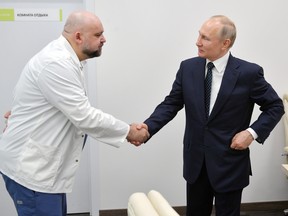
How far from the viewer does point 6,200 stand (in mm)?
3213

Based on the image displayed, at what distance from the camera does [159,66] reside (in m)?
3.07

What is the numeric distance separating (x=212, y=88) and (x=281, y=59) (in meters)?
Answer: 1.45

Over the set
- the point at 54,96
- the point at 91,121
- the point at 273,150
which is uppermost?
the point at 54,96

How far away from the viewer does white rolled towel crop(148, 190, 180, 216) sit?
44.9 inches

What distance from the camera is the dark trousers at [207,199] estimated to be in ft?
6.76

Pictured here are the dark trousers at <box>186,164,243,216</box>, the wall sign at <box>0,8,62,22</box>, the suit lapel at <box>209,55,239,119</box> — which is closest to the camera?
the suit lapel at <box>209,55,239,119</box>

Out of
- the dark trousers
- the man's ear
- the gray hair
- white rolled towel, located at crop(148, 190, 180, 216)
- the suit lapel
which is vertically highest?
the gray hair

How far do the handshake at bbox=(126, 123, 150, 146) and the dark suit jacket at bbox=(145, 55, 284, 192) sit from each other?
0.89 feet

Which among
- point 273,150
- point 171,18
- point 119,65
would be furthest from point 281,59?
point 119,65

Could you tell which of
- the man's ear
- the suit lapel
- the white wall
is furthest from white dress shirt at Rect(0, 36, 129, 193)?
the white wall

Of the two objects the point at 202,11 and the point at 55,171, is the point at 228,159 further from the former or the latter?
the point at 202,11

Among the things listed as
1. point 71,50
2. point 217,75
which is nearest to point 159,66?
point 217,75

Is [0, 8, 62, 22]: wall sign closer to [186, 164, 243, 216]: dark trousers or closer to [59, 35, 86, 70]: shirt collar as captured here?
[59, 35, 86, 70]: shirt collar

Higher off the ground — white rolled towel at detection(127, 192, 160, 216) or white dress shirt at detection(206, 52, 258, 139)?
white dress shirt at detection(206, 52, 258, 139)
